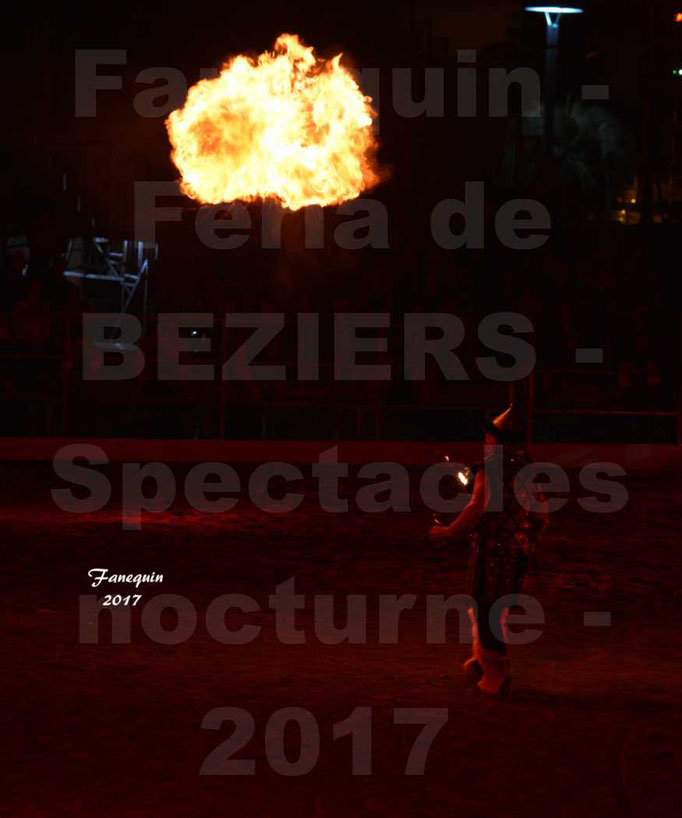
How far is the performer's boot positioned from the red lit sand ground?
0.25 ft

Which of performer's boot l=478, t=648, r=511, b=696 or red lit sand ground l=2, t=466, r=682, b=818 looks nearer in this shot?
red lit sand ground l=2, t=466, r=682, b=818

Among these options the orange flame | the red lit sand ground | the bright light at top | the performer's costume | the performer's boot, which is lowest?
the red lit sand ground

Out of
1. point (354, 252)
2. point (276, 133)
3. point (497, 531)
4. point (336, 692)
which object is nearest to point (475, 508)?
point (497, 531)

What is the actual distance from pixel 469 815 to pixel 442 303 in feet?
41.6

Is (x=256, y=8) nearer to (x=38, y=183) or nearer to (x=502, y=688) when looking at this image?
(x=38, y=183)

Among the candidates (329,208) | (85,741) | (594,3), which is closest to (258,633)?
(85,741)

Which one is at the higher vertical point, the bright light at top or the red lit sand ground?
the bright light at top

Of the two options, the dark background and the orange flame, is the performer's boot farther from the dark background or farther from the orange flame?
the orange flame

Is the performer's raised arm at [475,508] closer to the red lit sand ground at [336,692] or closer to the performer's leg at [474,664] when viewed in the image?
the performer's leg at [474,664]

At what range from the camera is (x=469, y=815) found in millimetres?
5141

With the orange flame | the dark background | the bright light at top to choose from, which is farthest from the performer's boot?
the bright light at top

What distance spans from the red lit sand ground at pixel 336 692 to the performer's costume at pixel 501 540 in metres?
0.30

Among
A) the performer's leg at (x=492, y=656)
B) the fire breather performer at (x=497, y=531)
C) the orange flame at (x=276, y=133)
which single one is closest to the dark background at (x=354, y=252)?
the orange flame at (x=276, y=133)

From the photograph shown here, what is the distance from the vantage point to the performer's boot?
6.81 meters
